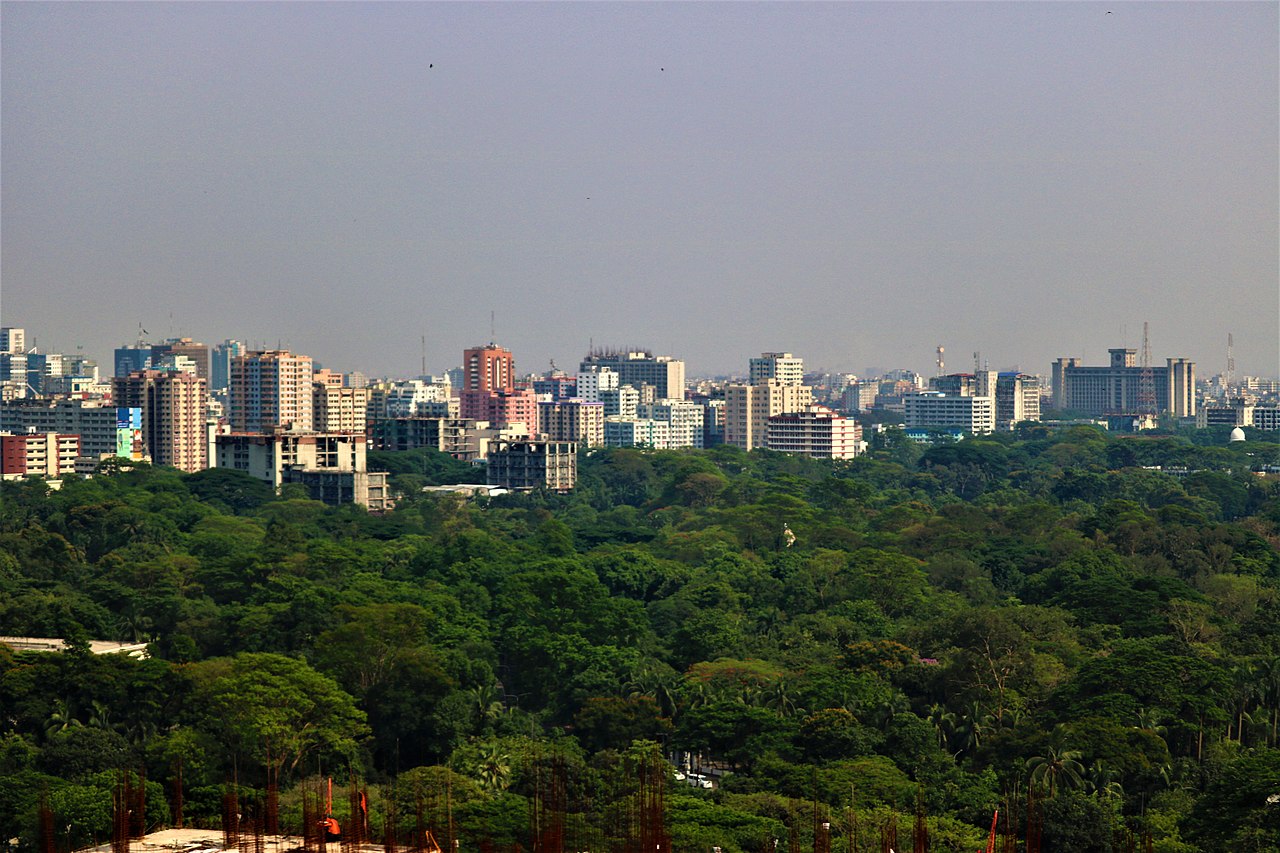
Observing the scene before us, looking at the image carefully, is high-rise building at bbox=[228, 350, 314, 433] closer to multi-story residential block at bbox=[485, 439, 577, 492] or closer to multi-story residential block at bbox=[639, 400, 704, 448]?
multi-story residential block at bbox=[485, 439, 577, 492]

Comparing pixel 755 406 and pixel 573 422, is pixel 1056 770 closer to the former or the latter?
pixel 755 406

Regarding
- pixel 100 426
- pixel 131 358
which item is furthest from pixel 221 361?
pixel 100 426

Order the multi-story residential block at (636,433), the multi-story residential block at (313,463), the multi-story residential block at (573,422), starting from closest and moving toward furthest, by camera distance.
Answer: the multi-story residential block at (313,463) → the multi-story residential block at (573,422) → the multi-story residential block at (636,433)

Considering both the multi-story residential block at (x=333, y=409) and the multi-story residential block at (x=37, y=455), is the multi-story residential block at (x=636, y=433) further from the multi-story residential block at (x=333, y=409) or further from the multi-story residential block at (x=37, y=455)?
the multi-story residential block at (x=37, y=455)

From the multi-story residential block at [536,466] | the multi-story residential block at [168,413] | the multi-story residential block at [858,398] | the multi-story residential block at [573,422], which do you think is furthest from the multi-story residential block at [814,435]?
the multi-story residential block at [858,398]

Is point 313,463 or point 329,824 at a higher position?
point 313,463

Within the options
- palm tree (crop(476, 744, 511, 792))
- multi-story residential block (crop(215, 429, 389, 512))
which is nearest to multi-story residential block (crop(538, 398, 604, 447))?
multi-story residential block (crop(215, 429, 389, 512))

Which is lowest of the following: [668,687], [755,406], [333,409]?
[668,687]
